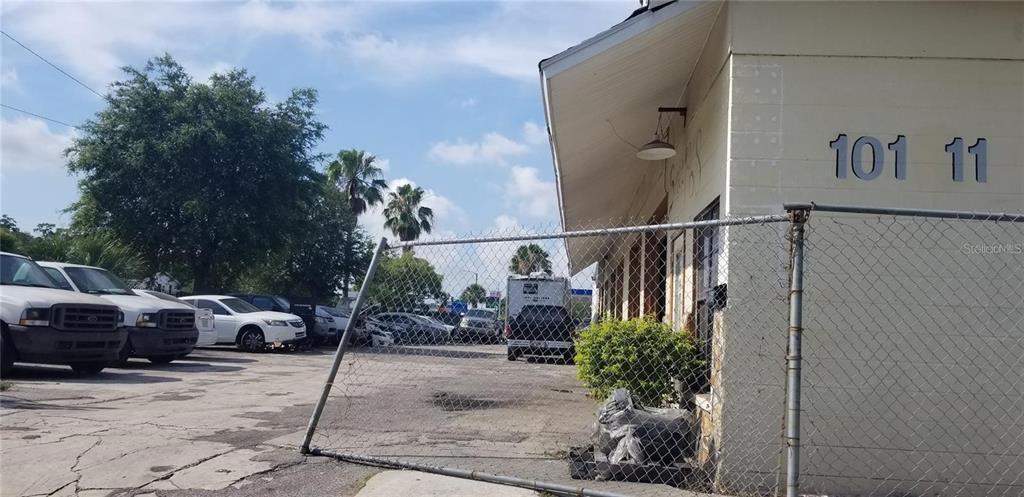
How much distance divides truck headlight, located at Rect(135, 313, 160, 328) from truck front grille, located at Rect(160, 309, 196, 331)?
0.14 metres

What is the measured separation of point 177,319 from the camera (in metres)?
15.3

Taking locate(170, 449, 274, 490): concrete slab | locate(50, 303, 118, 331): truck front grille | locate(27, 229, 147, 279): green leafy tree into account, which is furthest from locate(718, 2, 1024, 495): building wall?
locate(27, 229, 147, 279): green leafy tree

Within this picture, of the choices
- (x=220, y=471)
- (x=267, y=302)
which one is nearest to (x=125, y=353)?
(x=220, y=471)

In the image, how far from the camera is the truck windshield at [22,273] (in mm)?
11922

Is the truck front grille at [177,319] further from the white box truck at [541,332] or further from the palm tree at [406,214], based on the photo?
the palm tree at [406,214]

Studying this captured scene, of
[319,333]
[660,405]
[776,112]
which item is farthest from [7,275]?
[319,333]

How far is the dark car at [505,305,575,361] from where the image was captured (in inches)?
626

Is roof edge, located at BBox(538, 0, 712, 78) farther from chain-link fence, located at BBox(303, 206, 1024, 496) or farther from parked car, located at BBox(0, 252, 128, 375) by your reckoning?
parked car, located at BBox(0, 252, 128, 375)

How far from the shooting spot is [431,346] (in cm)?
864

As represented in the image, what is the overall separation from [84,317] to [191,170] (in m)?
14.2

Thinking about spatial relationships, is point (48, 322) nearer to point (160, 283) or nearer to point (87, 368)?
point (87, 368)

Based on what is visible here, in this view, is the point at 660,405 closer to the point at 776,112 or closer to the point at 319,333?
the point at 776,112

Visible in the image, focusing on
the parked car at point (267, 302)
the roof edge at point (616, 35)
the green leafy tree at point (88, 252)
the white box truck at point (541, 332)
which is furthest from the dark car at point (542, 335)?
the green leafy tree at point (88, 252)

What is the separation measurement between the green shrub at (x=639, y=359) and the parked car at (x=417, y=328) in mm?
1472
